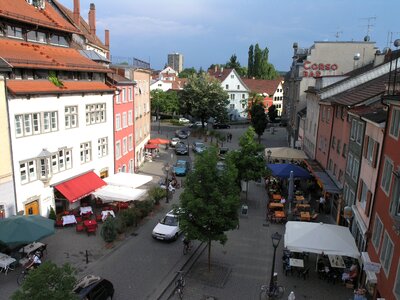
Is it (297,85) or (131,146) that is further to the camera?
(297,85)


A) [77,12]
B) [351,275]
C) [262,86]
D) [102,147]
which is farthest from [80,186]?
[262,86]

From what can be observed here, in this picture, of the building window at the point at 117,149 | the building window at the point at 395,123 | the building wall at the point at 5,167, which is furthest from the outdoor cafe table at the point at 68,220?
the building window at the point at 395,123

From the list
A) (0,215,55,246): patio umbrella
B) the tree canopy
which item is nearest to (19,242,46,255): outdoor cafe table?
(0,215,55,246): patio umbrella

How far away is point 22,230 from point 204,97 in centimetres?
4870

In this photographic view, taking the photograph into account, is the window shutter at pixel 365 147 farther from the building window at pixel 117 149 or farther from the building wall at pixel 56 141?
the building window at pixel 117 149

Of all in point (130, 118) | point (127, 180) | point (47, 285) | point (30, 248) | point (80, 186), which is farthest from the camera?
point (130, 118)

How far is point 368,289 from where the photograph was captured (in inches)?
624

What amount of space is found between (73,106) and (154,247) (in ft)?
39.4

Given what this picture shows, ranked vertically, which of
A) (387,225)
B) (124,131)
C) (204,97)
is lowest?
(387,225)

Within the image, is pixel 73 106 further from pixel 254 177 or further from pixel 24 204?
pixel 254 177

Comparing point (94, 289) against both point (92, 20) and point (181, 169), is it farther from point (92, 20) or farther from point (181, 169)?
point (92, 20)

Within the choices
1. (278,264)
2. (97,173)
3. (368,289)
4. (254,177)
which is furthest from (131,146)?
(368,289)

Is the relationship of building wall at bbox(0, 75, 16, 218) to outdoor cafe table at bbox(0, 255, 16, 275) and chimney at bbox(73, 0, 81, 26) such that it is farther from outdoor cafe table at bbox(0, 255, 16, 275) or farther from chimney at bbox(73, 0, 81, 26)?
chimney at bbox(73, 0, 81, 26)

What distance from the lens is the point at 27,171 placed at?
21531 millimetres
